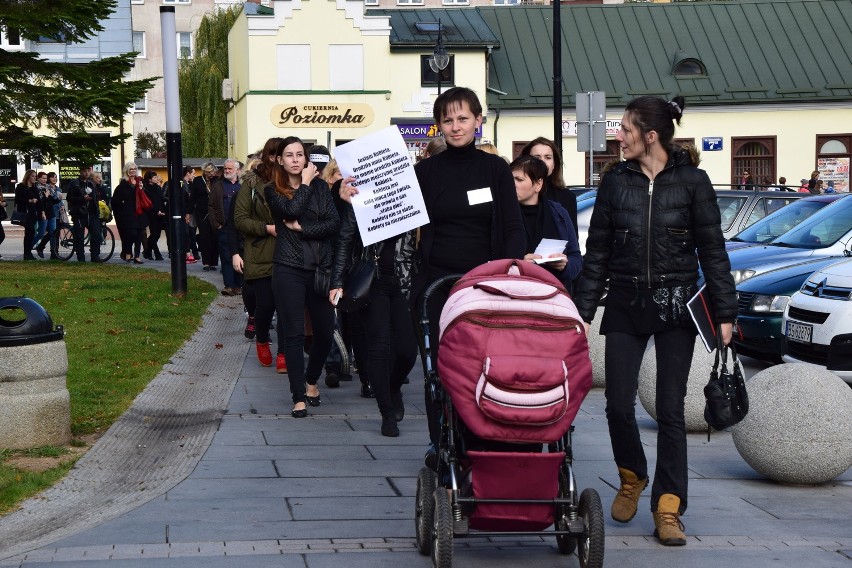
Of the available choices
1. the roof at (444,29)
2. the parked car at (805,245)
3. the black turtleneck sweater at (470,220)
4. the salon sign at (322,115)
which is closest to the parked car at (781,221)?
the parked car at (805,245)

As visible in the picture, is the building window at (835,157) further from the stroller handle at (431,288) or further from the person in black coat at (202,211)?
the stroller handle at (431,288)

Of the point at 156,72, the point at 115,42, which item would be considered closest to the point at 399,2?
the point at 156,72

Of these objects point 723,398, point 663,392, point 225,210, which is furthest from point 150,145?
point 723,398

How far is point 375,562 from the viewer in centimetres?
572

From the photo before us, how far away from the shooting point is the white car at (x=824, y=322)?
34.5ft

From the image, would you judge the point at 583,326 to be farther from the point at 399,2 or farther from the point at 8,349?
the point at 399,2

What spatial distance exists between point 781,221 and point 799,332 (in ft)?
17.2

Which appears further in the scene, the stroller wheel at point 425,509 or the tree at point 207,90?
the tree at point 207,90

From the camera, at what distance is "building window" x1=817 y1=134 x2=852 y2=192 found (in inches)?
1991

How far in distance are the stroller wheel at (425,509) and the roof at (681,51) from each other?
45.6 m

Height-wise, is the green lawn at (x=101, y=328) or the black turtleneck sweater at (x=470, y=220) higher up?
the black turtleneck sweater at (x=470, y=220)

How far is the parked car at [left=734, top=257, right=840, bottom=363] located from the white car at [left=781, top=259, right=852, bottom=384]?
1048 mm

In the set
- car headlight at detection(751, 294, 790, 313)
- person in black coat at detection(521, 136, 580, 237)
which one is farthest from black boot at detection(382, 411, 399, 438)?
car headlight at detection(751, 294, 790, 313)

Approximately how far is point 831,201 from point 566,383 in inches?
444
